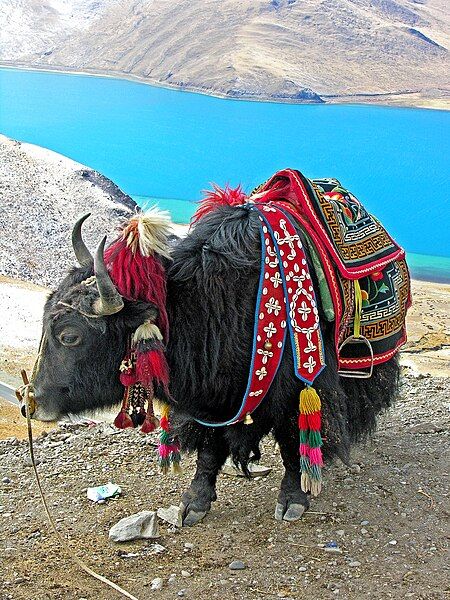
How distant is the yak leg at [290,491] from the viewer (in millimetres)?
3012

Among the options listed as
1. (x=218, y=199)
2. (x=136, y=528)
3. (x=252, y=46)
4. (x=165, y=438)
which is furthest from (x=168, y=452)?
(x=252, y=46)

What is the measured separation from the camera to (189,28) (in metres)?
42.9

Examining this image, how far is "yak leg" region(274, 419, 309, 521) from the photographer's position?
3.01 metres

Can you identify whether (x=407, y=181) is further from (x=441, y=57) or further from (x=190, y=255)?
(x=441, y=57)

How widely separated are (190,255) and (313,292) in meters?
0.43

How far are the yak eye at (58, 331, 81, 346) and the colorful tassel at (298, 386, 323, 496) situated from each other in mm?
762

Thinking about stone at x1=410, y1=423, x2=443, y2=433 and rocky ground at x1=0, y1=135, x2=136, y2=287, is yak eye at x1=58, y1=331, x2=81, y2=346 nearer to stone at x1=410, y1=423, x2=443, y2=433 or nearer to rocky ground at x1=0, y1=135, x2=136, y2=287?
stone at x1=410, y1=423, x2=443, y2=433

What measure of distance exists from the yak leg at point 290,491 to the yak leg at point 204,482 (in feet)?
0.80

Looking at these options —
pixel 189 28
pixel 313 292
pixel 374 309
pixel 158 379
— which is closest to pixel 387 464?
pixel 374 309

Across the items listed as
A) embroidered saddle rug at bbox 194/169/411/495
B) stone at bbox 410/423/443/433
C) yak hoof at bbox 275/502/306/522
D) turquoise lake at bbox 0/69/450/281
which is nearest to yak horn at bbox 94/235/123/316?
embroidered saddle rug at bbox 194/169/411/495

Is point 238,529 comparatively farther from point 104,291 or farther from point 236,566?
point 104,291

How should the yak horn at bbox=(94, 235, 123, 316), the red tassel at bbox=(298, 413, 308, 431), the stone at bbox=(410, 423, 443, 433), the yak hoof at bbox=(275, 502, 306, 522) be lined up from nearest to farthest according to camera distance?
the yak horn at bbox=(94, 235, 123, 316)
the red tassel at bbox=(298, 413, 308, 431)
the yak hoof at bbox=(275, 502, 306, 522)
the stone at bbox=(410, 423, 443, 433)

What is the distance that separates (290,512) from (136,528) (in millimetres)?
564

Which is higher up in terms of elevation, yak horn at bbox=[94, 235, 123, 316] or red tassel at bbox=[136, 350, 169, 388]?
yak horn at bbox=[94, 235, 123, 316]
